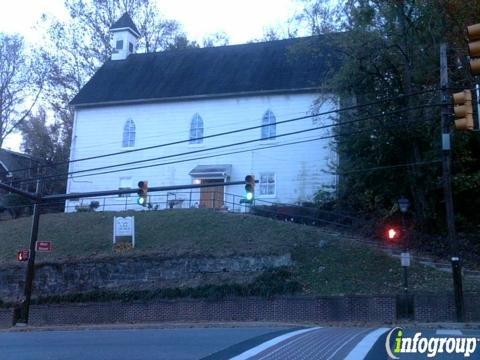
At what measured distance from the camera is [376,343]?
11.5m

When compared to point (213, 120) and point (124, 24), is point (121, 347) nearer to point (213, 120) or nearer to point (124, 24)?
point (213, 120)

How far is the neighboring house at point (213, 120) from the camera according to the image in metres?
39.6

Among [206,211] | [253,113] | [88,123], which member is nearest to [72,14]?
[88,123]

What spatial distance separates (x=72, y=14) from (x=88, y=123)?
16.4m

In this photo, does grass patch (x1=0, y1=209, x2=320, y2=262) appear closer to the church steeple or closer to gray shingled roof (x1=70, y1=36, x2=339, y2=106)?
gray shingled roof (x1=70, y1=36, x2=339, y2=106)

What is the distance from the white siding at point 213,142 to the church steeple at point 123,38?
24.0 feet

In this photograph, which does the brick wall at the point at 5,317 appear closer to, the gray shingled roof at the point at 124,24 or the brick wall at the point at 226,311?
the brick wall at the point at 226,311

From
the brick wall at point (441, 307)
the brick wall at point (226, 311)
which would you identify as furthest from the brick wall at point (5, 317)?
the brick wall at point (441, 307)

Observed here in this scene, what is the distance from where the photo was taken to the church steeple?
5141cm

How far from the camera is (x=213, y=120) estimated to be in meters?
42.8

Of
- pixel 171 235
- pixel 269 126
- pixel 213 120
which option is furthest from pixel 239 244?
pixel 213 120

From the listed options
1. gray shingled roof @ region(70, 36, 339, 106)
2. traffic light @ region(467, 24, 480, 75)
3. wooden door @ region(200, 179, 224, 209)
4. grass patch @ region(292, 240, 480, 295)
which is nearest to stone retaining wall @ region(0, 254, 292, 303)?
grass patch @ region(292, 240, 480, 295)

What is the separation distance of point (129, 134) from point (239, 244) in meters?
16.8

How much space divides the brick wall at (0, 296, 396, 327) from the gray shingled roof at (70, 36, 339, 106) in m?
17.5
